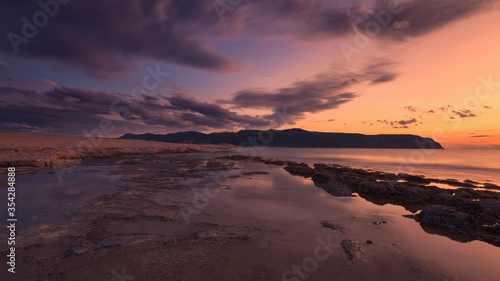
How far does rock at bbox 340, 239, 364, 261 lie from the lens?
213 inches

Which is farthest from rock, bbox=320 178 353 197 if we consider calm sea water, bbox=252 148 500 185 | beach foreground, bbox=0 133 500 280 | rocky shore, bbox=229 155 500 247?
calm sea water, bbox=252 148 500 185

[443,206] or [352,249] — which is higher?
[443,206]

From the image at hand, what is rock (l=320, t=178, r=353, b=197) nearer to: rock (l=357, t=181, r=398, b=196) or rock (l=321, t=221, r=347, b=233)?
rock (l=357, t=181, r=398, b=196)

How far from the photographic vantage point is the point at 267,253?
17.6ft

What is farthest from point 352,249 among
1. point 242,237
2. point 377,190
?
point 377,190

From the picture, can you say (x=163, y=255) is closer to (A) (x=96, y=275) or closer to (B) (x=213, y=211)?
(A) (x=96, y=275)

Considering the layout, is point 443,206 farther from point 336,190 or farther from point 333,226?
point 336,190

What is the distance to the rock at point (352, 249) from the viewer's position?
5418mm

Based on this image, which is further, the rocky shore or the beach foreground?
the rocky shore

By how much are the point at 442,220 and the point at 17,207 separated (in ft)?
56.1

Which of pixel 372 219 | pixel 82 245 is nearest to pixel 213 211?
pixel 82 245

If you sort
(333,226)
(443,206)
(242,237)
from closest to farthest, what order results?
(242,237) < (333,226) < (443,206)

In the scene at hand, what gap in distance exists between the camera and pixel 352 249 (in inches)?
228

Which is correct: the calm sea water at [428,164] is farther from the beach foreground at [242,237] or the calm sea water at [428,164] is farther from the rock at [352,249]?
the rock at [352,249]
